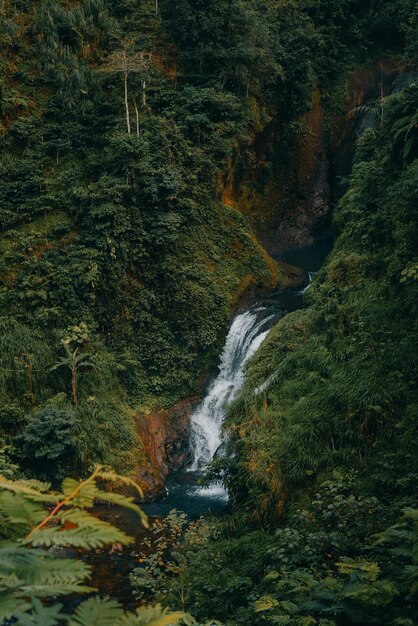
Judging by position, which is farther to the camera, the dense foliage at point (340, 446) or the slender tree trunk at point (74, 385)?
the slender tree trunk at point (74, 385)

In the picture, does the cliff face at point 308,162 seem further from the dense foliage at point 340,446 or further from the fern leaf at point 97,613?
the fern leaf at point 97,613

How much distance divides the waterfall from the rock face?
0.31m

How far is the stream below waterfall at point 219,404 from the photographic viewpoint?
12977 millimetres

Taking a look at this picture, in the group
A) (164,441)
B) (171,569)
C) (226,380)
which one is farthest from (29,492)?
(226,380)

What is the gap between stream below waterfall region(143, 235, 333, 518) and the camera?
13.0 m

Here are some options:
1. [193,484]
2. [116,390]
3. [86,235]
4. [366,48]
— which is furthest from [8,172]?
[366,48]

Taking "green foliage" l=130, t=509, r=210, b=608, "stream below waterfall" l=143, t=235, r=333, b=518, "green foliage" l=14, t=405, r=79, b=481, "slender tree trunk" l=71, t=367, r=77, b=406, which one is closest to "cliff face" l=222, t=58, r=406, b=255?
"stream below waterfall" l=143, t=235, r=333, b=518

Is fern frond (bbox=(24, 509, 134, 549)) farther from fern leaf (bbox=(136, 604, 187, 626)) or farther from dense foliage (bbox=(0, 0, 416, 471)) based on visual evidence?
dense foliage (bbox=(0, 0, 416, 471))

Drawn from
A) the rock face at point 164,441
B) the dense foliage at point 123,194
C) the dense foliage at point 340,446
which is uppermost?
the dense foliage at point 123,194

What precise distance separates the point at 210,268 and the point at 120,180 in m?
4.49

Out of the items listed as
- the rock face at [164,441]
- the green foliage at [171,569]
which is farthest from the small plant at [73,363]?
the green foliage at [171,569]

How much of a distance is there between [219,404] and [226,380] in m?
0.90

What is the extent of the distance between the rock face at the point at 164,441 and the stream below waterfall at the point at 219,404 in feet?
0.78

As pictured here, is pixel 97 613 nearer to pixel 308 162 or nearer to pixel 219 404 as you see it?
pixel 219 404
